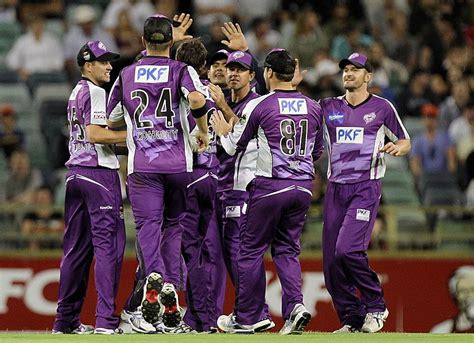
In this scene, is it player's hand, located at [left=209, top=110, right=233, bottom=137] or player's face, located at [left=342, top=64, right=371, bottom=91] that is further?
player's face, located at [left=342, top=64, right=371, bottom=91]

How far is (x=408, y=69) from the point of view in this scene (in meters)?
24.5

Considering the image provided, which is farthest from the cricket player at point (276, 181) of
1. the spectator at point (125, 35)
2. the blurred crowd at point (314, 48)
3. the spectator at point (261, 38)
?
the spectator at point (261, 38)

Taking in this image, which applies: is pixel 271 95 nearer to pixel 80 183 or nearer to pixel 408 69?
pixel 80 183

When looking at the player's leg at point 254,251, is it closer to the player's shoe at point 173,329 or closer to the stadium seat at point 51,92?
the player's shoe at point 173,329

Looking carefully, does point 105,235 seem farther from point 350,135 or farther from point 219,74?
point 350,135

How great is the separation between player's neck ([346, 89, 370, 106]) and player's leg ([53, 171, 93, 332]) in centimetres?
288

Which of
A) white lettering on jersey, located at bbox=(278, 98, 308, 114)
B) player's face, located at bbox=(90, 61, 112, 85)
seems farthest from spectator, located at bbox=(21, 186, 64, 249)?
white lettering on jersey, located at bbox=(278, 98, 308, 114)

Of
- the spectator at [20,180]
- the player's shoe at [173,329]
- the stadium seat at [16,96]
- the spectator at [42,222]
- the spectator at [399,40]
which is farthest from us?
the spectator at [399,40]

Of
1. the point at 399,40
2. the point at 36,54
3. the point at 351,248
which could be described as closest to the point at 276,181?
the point at 351,248

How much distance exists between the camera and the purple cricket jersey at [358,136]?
14977mm

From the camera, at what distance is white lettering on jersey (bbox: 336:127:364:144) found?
15.0m

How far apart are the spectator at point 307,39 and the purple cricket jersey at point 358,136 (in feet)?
28.6

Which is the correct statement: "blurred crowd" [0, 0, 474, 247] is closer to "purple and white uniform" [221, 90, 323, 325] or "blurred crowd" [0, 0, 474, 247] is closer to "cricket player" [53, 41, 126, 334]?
"cricket player" [53, 41, 126, 334]

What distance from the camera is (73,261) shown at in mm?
14703
